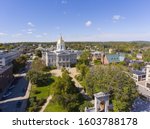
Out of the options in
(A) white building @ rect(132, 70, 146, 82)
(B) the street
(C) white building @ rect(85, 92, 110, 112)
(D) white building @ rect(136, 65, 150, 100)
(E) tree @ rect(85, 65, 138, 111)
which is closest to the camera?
(C) white building @ rect(85, 92, 110, 112)

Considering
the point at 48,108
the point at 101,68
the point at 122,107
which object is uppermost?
the point at 101,68

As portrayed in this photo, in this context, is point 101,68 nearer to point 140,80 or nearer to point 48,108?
point 48,108

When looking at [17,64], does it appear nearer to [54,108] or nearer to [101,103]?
[54,108]

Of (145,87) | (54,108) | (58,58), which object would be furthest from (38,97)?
(58,58)

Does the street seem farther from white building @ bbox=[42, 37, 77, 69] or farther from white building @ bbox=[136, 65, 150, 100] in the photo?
white building @ bbox=[136, 65, 150, 100]

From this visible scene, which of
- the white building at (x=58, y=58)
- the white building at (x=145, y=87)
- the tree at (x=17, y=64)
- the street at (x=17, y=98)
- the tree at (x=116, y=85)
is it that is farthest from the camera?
the white building at (x=58, y=58)

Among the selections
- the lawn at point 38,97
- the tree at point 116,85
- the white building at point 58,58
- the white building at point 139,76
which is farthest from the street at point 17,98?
the white building at point 139,76

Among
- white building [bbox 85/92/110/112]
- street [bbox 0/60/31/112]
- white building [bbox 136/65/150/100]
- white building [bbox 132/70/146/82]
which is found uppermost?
white building [bbox 85/92/110/112]

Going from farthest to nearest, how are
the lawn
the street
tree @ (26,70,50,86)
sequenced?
tree @ (26,70,50,86), the street, the lawn

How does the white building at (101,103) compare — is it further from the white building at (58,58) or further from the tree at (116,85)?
the white building at (58,58)

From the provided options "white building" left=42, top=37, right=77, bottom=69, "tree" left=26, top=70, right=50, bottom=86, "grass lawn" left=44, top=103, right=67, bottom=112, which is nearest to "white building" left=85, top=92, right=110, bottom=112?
"grass lawn" left=44, top=103, right=67, bottom=112

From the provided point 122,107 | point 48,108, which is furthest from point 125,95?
point 48,108
